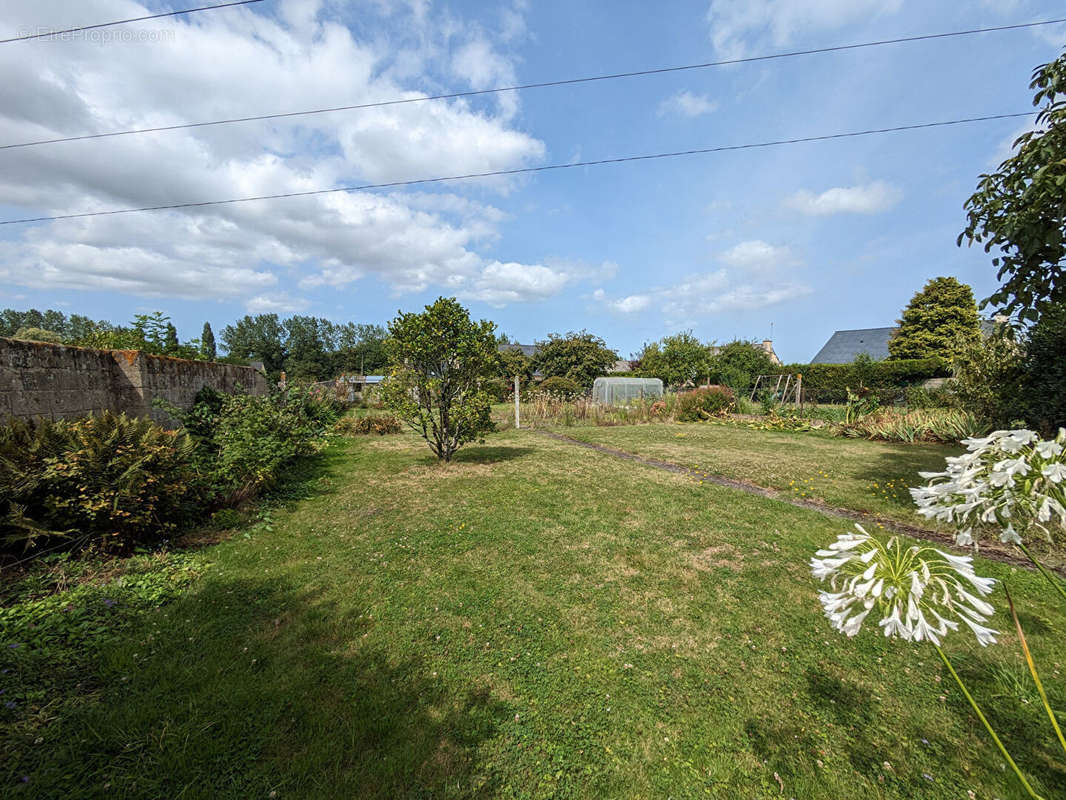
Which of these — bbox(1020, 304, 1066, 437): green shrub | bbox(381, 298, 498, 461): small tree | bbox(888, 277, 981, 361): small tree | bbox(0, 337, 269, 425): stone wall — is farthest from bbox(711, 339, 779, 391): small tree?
bbox(0, 337, 269, 425): stone wall

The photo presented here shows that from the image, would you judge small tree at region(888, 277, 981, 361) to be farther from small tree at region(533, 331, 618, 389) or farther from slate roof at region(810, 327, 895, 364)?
small tree at region(533, 331, 618, 389)

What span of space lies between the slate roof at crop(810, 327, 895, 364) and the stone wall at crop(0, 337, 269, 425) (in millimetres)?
36577

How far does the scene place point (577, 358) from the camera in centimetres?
2525

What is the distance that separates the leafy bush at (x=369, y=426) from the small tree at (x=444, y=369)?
4930 millimetres

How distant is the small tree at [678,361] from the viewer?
21.5m

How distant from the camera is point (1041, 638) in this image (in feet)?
8.55

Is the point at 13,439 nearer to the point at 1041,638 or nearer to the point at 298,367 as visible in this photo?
the point at 1041,638

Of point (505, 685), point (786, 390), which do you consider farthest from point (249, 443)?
point (786, 390)

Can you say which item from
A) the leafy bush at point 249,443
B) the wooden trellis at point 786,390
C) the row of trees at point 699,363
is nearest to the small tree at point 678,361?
the row of trees at point 699,363

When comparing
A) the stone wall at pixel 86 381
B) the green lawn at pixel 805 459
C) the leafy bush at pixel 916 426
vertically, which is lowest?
the green lawn at pixel 805 459

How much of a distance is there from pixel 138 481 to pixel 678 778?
4.49 meters

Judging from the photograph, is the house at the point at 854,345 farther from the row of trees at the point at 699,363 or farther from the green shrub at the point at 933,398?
the green shrub at the point at 933,398

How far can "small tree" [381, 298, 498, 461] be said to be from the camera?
6656mm

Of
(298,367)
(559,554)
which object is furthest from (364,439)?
(298,367)
